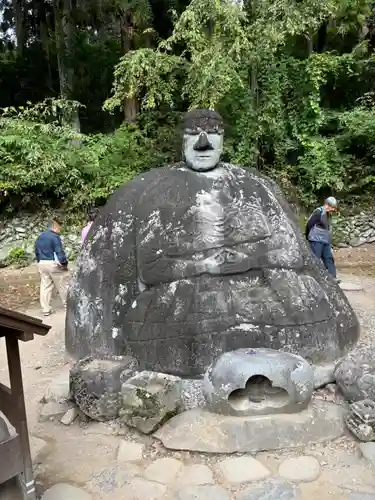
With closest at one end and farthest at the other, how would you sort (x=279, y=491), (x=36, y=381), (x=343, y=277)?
(x=279, y=491) → (x=36, y=381) → (x=343, y=277)

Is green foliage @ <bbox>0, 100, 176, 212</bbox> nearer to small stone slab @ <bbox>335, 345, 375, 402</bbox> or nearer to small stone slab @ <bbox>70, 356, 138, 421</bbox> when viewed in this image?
small stone slab @ <bbox>70, 356, 138, 421</bbox>

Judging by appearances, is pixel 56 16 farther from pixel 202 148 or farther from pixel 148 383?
pixel 148 383

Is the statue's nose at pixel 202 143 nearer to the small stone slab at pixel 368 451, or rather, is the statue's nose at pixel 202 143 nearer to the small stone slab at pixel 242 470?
the small stone slab at pixel 242 470

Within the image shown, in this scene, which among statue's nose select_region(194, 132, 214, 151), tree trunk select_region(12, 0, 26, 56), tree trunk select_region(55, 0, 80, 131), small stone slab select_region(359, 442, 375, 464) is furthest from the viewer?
tree trunk select_region(12, 0, 26, 56)

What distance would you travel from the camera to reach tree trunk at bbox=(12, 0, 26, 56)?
58.9ft

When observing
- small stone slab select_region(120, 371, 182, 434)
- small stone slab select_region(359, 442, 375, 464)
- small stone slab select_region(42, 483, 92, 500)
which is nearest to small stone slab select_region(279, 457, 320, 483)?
small stone slab select_region(359, 442, 375, 464)

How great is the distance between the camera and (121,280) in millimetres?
5305

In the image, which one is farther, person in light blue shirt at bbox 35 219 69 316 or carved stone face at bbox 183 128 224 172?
person in light blue shirt at bbox 35 219 69 316

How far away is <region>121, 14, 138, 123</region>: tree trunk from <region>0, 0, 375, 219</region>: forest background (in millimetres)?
29

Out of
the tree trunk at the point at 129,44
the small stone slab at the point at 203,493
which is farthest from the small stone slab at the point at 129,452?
the tree trunk at the point at 129,44

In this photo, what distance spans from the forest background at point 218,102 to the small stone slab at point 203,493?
9574mm

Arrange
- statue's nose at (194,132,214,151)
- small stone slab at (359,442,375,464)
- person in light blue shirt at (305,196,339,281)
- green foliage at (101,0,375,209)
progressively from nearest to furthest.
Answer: small stone slab at (359,442,375,464)
statue's nose at (194,132,214,151)
person in light blue shirt at (305,196,339,281)
green foliage at (101,0,375,209)

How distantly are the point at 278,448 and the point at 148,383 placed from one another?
1.21 m

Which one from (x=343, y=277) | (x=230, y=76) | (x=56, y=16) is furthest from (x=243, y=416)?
(x=56, y=16)
